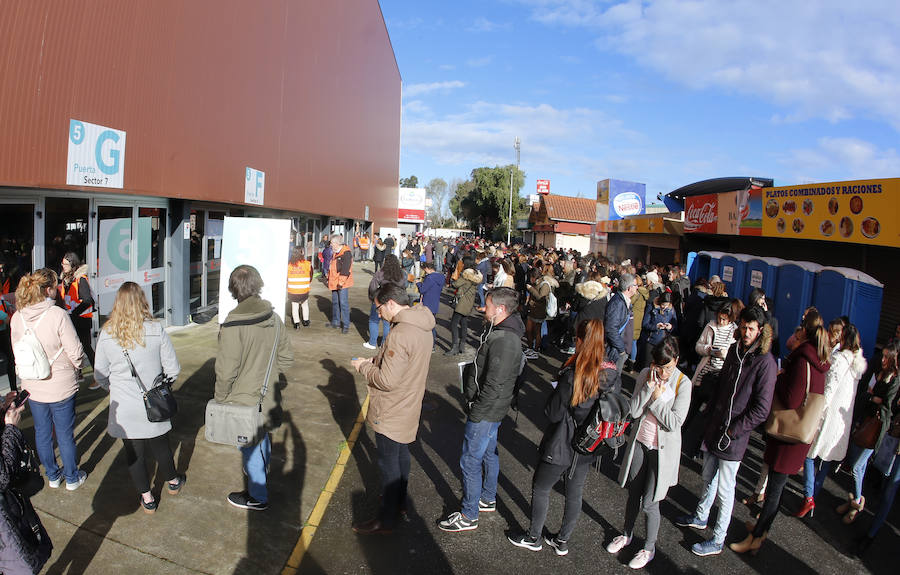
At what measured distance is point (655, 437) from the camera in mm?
3730

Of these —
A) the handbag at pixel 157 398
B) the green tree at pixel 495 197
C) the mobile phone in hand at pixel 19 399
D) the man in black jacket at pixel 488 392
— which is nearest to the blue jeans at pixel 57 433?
the handbag at pixel 157 398

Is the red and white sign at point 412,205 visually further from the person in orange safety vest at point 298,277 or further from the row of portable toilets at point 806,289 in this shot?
the person in orange safety vest at point 298,277

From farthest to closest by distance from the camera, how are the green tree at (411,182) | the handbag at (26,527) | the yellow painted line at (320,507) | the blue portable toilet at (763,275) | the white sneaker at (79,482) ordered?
the green tree at (411,182)
the blue portable toilet at (763,275)
the white sneaker at (79,482)
the yellow painted line at (320,507)
the handbag at (26,527)

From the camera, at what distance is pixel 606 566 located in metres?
3.79

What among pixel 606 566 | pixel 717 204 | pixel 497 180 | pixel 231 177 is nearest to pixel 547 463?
pixel 606 566

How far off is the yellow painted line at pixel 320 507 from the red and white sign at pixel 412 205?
5217cm

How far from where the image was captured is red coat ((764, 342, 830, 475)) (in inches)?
154

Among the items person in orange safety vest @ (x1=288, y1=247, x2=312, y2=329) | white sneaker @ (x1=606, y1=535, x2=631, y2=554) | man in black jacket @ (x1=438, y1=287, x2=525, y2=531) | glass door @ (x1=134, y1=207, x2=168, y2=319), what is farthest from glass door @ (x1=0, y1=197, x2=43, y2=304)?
white sneaker @ (x1=606, y1=535, x2=631, y2=554)

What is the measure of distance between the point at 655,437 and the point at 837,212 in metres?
9.91

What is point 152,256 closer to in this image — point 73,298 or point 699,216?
point 73,298

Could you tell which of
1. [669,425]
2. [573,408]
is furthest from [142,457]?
[669,425]

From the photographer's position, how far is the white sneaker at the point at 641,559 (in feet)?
12.3

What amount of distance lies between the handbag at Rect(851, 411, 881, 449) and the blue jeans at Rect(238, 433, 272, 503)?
16.9 feet

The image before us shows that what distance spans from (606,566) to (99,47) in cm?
790
